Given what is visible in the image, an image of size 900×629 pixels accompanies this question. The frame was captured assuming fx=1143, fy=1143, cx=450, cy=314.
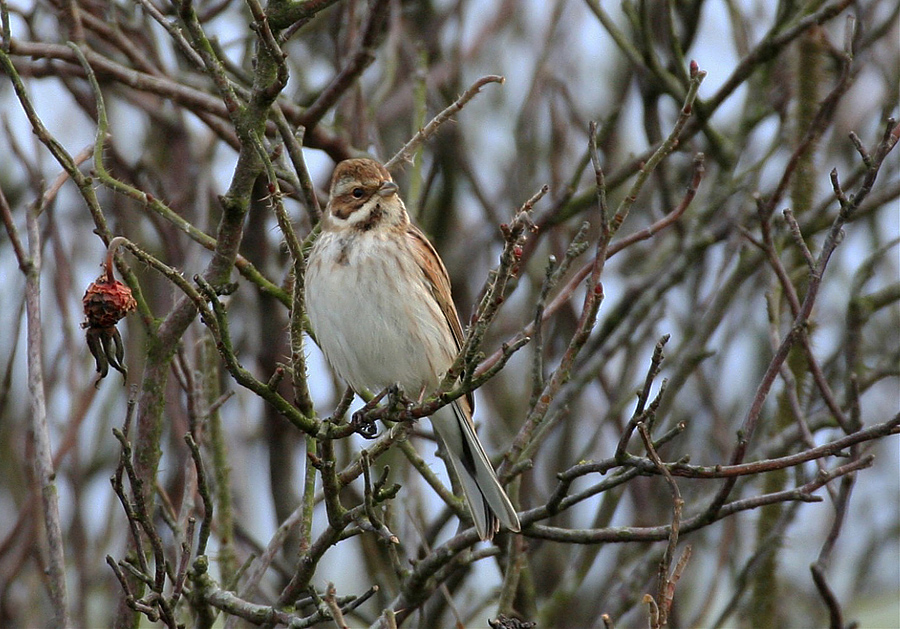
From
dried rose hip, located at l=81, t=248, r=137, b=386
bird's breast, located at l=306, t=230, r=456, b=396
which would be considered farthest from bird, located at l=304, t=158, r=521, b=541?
dried rose hip, located at l=81, t=248, r=137, b=386

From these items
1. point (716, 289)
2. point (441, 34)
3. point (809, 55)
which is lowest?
point (716, 289)

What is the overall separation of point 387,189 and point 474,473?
127 centimetres

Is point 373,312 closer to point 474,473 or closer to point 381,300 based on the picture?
point 381,300

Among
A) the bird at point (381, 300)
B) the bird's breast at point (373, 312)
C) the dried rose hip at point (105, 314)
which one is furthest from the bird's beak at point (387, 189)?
the dried rose hip at point (105, 314)

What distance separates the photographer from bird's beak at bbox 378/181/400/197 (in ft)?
16.0

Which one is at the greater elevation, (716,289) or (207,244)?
(716,289)

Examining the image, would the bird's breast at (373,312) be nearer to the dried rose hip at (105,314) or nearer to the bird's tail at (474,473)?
the bird's tail at (474,473)

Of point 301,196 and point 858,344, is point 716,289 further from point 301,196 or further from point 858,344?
point 301,196

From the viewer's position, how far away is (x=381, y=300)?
477cm

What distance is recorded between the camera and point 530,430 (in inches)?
157

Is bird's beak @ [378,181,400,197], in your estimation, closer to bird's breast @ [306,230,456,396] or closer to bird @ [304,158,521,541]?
bird @ [304,158,521,541]

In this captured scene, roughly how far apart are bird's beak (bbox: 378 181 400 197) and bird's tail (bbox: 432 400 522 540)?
944mm

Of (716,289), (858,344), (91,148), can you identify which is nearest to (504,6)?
(716,289)

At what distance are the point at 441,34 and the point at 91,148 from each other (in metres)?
4.37
